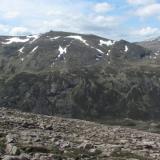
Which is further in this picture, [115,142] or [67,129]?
[67,129]

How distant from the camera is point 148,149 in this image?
3148cm

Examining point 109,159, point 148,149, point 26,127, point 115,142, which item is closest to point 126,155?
point 109,159

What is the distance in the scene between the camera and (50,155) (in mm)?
24078

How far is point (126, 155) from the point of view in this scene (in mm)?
27594

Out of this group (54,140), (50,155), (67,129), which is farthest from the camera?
(67,129)

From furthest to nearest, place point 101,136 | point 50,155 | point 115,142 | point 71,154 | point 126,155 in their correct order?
point 101,136 → point 115,142 → point 126,155 → point 71,154 → point 50,155

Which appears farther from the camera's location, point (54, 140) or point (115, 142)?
point (115, 142)

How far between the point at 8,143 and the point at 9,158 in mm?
5826

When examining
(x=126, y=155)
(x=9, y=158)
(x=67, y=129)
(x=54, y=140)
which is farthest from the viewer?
(x=67, y=129)

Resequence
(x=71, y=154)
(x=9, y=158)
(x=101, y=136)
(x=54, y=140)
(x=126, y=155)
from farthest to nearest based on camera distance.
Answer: (x=101, y=136), (x=54, y=140), (x=126, y=155), (x=71, y=154), (x=9, y=158)

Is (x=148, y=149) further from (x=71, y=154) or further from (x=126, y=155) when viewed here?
(x=71, y=154)

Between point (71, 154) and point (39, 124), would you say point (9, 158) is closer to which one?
point (71, 154)

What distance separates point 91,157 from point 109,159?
3.29ft

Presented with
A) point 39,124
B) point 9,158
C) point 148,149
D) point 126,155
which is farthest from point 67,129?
point 9,158
